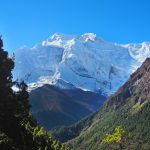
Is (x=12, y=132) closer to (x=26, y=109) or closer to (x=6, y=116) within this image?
(x=6, y=116)

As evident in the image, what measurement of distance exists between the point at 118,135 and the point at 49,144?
51.7 metres

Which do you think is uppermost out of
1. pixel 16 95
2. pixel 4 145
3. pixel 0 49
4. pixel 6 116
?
pixel 0 49

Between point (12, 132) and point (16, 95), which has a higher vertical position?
point (16, 95)

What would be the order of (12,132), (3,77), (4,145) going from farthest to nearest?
(3,77), (12,132), (4,145)

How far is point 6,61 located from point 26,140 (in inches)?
916

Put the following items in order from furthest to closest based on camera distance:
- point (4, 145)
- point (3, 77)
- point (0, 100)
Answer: point (3, 77)
point (0, 100)
point (4, 145)

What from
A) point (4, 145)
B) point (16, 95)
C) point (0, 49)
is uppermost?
point (0, 49)

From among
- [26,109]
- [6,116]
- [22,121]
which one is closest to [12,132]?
[6,116]

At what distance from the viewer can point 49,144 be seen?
118500 millimetres

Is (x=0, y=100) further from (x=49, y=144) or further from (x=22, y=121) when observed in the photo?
(x=49, y=144)

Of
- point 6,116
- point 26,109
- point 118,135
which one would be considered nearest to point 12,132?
point 6,116

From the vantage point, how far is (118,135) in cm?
16575

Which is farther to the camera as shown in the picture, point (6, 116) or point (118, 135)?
point (118, 135)

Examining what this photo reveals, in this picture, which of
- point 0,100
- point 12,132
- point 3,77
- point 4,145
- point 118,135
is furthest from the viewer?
point 118,135
